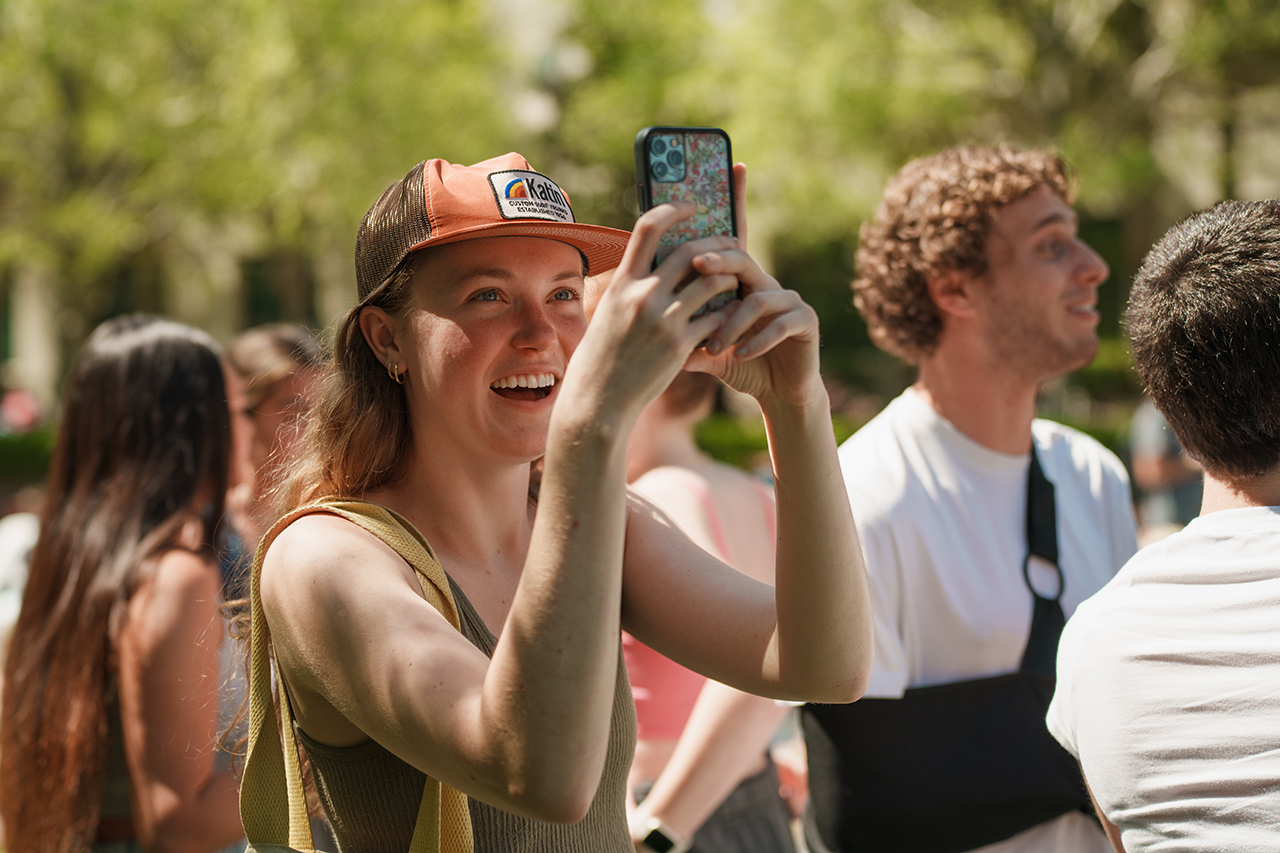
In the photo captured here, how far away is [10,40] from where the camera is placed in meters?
16.2

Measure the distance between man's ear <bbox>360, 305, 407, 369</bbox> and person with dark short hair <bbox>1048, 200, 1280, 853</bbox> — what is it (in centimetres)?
122

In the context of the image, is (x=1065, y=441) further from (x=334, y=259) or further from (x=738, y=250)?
(x=334, y=259)

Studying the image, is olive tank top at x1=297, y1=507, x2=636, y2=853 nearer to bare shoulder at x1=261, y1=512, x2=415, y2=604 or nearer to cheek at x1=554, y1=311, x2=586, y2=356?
bare shoulder at x1=261, y1=512, x2=415, y2=604

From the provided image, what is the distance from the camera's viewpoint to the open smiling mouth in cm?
172

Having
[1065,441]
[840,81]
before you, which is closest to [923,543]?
[1065,441]

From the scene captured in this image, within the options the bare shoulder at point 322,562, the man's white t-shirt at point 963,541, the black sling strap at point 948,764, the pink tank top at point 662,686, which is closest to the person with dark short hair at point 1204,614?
the black sling strap at point 948,764

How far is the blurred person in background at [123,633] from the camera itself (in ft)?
8.41

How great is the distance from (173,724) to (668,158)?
1893 mm

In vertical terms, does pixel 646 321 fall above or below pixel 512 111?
below

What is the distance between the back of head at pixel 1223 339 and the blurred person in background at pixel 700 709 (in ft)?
4.41

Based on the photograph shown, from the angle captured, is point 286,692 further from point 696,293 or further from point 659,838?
point 659,838

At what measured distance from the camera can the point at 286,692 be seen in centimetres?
166

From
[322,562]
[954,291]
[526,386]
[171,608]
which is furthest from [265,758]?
[954,291]

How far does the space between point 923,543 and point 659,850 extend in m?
1.08
